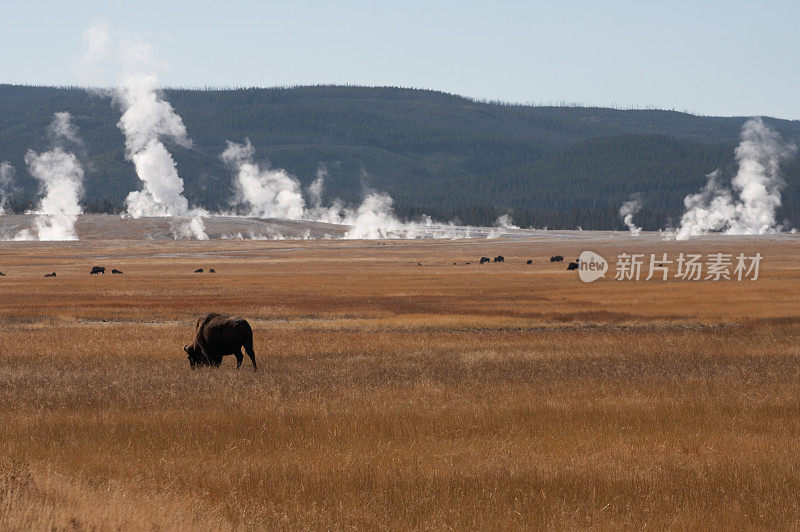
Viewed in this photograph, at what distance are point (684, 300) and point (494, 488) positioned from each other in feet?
116

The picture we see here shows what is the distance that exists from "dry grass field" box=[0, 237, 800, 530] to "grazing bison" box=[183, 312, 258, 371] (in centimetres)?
54

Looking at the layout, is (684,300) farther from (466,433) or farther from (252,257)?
(252,257)

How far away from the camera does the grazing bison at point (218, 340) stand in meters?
20.6

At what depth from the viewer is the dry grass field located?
962 centimetres

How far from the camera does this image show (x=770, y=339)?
27.5m

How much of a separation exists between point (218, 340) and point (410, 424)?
782 cm

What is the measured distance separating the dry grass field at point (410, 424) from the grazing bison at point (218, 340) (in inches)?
21.4

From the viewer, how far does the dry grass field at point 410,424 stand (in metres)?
9.62

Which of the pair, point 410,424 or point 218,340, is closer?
point 410,424

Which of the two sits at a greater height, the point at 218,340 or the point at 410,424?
the point at 218,340

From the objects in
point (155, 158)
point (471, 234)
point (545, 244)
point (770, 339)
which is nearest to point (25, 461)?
point (770, 339)

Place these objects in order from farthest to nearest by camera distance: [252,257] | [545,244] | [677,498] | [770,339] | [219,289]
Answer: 1. [545,244]
2. [252,257]
3. [219,289]
4. [770,339]
5. [677,498]

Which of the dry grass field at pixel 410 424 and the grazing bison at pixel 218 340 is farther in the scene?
the grazing bison at pixel 218 340

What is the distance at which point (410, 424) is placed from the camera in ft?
46.4
